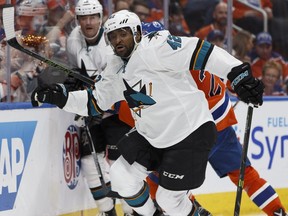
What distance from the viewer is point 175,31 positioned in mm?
6062

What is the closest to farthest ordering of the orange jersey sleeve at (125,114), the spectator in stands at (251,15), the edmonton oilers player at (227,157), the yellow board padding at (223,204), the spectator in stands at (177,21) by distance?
the edmonton oilers player at (227,157) < the orange jersey sleeve at (125,114) < the yellow board padding at (223,204) < the spectator in stands at (177,21) < the spectator in stands at (251,15)

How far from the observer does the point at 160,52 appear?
4.07 meters

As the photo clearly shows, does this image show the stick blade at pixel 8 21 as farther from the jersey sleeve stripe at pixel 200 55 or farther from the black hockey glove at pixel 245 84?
the black hockey glove at pixel 245 84

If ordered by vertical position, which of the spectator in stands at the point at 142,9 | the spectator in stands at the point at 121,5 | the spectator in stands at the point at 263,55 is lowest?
the spectator in stands at the point at 263,55

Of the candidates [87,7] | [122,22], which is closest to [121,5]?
[87,7]

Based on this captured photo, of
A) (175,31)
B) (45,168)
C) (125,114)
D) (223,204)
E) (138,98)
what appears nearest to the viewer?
(138,98)

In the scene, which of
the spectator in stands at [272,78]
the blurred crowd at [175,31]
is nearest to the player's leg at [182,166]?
the blurred crowd at [175,31]

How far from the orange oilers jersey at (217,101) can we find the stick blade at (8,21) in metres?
0.98

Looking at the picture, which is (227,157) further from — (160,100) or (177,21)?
(177,21)

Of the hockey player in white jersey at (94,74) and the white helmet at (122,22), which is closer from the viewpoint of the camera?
the white helmet at (122,22)

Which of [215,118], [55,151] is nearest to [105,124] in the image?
[55,151]

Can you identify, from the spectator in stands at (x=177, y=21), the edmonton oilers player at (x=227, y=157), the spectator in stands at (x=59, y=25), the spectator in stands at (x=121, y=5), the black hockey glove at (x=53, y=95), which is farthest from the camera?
the spectator in stands at (x=177, y=21)

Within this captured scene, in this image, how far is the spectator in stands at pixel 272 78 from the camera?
6379 millimetres

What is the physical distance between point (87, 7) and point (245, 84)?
136cm
